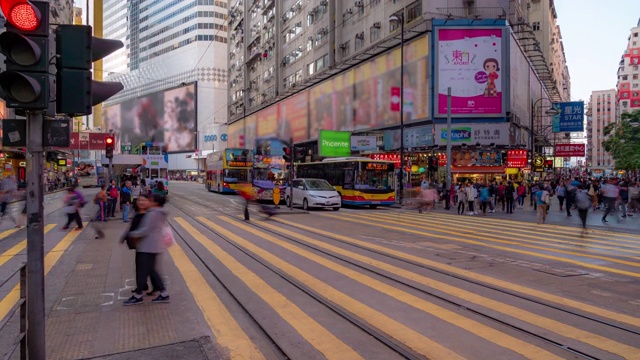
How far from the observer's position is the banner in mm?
33656

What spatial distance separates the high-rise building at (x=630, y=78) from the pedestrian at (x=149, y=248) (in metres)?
139

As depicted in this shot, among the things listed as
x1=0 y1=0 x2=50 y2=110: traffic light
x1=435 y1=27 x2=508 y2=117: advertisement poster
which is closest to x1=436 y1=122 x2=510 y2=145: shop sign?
x1=435 y1=27 x2=508 y2=117: advertisement poster

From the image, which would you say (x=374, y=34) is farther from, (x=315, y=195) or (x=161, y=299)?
(x=161, y=299)

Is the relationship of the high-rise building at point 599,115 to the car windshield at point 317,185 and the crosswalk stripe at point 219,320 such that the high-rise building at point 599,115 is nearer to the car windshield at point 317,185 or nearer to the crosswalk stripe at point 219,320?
the car windshield at point 317,185

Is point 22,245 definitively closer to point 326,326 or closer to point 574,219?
point 326,326

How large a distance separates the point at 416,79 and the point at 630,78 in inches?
4551

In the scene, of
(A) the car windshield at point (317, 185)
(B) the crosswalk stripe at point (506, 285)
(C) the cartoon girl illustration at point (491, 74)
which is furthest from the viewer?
(C) the cartoon girl illustration at point (491, 74)

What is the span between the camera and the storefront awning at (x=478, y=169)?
34656 mm

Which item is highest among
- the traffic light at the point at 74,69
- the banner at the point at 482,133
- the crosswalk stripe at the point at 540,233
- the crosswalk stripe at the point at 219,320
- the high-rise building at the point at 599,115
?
the high-rise building at the point at 599,115

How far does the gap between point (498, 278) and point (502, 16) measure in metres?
32.0

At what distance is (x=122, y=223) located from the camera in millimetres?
17891

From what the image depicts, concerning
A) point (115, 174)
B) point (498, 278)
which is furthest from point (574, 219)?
point (115, 174)

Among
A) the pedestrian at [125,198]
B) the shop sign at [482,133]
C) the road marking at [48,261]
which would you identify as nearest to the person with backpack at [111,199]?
the pedestrian at [125,198]

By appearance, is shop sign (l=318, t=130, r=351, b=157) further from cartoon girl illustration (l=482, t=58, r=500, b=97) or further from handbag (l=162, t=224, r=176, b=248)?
handbag (l=162, t=224, r=176, b=248)
